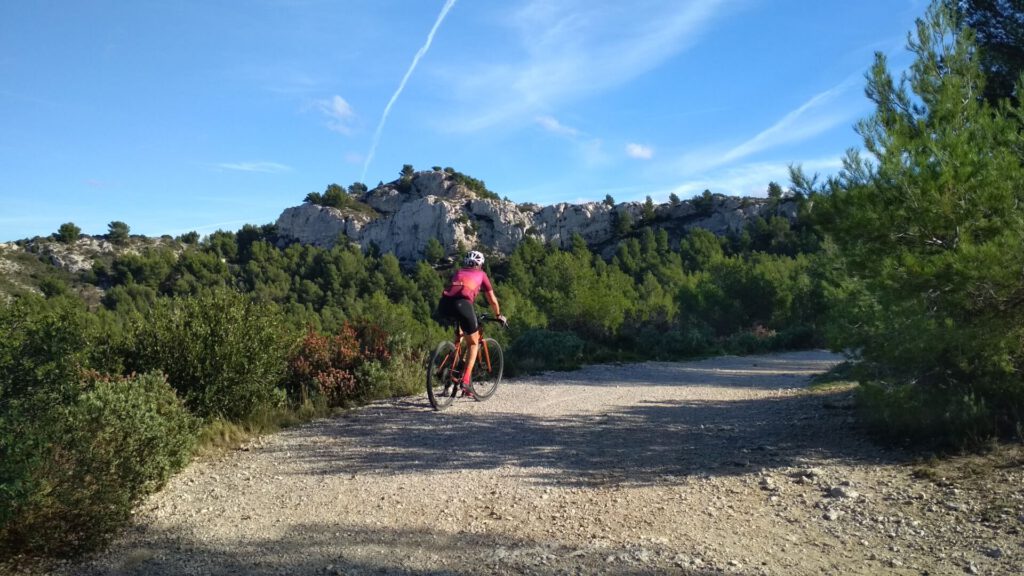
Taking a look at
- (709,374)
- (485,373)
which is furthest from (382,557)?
(709,374)

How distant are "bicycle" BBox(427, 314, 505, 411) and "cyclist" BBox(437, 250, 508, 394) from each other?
11 centimetres

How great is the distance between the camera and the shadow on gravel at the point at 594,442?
542 centimetres

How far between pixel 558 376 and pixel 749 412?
153 inches

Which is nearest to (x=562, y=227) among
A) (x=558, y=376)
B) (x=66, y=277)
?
(x=66, y=277)

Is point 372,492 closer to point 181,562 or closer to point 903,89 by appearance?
point 181,562

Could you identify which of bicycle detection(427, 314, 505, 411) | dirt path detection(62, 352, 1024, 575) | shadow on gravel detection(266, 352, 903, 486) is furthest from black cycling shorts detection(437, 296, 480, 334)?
dirt path detection(62, 352, 1024, 575)

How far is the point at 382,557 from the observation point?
367cm

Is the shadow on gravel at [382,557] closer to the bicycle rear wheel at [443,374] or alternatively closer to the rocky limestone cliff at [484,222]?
the bicycle rear wheel at [443,374]

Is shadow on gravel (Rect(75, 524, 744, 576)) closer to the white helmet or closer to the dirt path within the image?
the dirt path

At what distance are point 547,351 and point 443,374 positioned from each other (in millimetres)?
5319

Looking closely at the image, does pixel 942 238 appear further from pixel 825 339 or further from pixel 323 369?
pixel 323 369

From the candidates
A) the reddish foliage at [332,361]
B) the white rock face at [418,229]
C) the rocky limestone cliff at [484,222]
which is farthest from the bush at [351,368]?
the white rock face at [418,229]

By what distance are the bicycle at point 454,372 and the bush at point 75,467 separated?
3.23 metres

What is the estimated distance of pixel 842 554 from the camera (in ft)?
12.2
